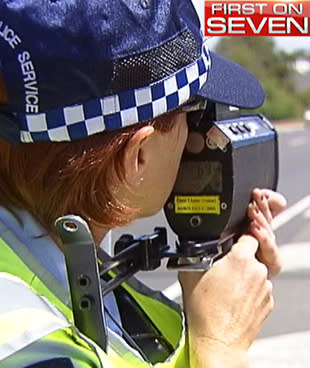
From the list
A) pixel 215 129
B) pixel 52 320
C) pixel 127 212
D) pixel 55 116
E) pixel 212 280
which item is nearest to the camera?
pixel 52 320

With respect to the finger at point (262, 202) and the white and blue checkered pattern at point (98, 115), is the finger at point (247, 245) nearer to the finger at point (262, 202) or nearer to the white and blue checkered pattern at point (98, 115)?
the finger at point (262, 202)

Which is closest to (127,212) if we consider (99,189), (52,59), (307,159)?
(99,189)

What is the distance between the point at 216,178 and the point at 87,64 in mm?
538

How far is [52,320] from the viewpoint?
3.69 feet

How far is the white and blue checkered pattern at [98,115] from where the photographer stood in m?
1.23

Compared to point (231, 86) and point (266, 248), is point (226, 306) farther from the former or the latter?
point (231, 86)

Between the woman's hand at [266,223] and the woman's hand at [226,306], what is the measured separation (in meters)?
0.07

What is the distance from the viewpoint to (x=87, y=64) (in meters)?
1.21

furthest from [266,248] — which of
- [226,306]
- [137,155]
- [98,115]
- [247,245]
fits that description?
[98,115]

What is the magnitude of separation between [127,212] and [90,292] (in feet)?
0.71

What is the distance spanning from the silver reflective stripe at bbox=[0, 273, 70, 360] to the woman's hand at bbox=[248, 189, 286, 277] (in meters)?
0.58

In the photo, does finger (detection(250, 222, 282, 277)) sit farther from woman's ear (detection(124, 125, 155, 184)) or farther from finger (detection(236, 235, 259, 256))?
woman's ear (detection(124, 125, 155, 184))

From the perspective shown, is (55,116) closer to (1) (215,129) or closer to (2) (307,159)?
(1) (215,129)

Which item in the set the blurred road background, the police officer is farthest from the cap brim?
the blurred road background
